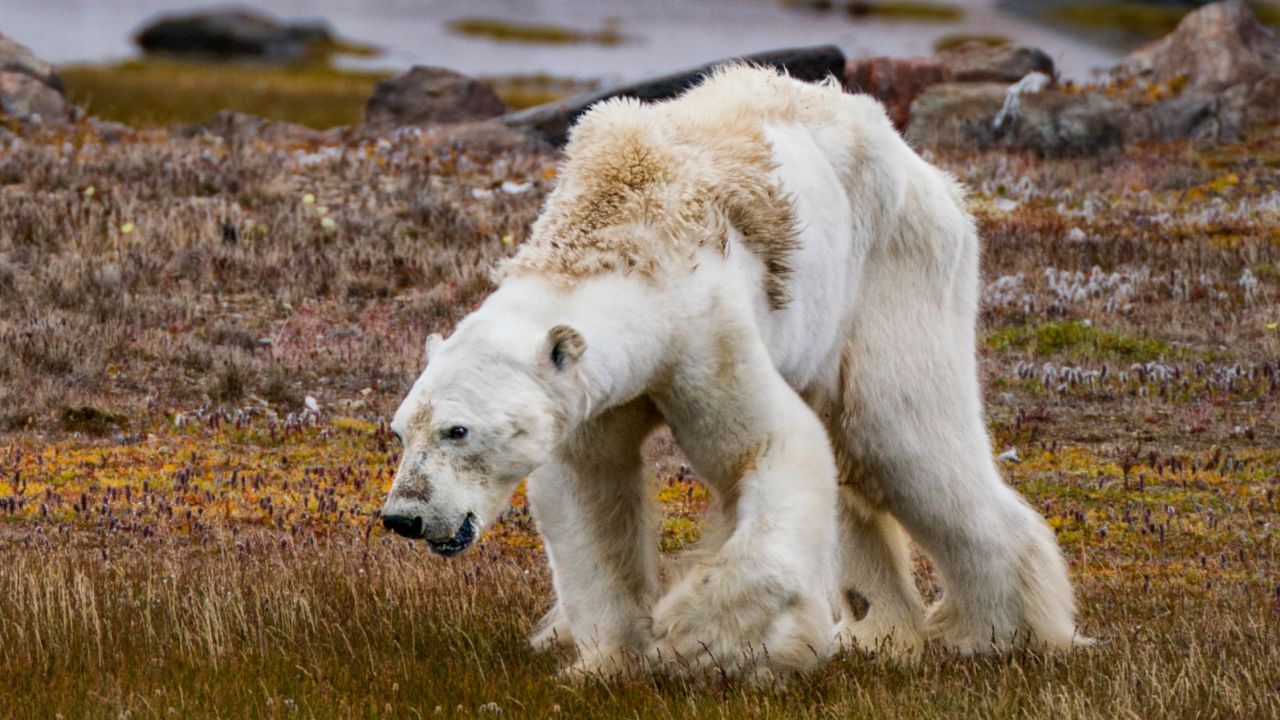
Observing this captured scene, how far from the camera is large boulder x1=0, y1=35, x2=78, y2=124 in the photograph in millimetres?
22969

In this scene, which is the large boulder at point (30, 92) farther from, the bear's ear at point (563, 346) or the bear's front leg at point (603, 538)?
the bear's ear at point (563, 346)

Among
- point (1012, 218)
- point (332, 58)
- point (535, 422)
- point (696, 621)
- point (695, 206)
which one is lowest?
point (332, 58)

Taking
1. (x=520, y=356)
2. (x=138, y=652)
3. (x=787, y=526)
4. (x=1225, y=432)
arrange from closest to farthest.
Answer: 1. (x=520, y=356)
2. (x=787, y=526)
3. (x=138, y=652)
4. (x=1225, y=432)

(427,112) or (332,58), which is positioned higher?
(427,112)

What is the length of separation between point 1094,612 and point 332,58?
9589 centimetres

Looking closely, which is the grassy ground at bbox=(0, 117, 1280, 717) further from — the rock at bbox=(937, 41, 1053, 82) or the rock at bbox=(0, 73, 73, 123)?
the rock at bbox=(937, 41, 1053, 82)

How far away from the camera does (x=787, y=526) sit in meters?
4.88

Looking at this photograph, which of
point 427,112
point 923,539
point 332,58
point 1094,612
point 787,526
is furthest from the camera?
point 332,58

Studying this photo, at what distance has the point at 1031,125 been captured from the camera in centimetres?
2255

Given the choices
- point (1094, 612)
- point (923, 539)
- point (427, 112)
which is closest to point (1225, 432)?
point (1094, 612)

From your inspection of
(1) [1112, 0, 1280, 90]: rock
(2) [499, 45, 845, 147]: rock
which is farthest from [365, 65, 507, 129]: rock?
(1) [1112, 0, 1280, 90]: rock

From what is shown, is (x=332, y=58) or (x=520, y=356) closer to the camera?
(x=520, y=356)

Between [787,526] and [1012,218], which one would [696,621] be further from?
[1012,218]

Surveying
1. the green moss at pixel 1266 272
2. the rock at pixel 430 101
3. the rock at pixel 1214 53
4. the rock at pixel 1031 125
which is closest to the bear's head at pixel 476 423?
the green moss at pixel 1266 272
